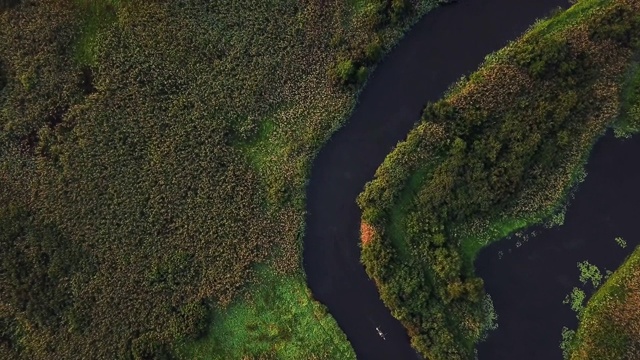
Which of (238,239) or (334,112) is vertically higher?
(334,112)

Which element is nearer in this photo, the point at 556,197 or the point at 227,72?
the point at 556,197

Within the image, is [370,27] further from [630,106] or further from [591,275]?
[591,275]

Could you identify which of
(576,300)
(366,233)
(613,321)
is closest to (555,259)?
(576,300)

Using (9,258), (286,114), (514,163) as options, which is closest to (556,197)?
(514,163)

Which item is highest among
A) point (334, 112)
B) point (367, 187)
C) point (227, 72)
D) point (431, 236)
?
point (227, 72)

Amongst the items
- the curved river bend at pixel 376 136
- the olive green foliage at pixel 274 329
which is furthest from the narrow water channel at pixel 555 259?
the olive green foliage at pixel 274 329

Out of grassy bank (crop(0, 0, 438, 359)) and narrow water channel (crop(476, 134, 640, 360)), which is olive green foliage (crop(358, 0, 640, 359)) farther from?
grassy bank (crop(0, 0, 438, 359))

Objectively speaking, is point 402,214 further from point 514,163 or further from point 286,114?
point 286,114
